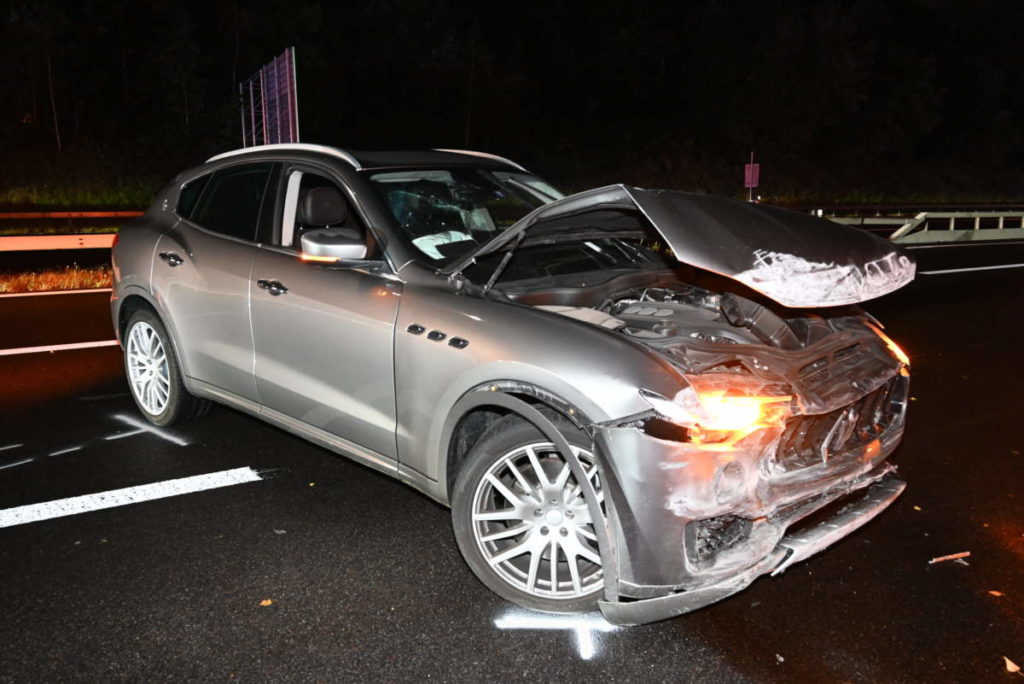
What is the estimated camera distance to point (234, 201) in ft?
17.6

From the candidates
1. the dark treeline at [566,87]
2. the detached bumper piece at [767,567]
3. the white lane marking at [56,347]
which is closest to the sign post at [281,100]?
the white lane marking at [56,347]

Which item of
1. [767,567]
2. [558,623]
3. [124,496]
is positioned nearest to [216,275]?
[124,496]

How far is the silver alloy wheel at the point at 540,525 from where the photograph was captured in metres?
3.59

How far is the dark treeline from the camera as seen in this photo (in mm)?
37094

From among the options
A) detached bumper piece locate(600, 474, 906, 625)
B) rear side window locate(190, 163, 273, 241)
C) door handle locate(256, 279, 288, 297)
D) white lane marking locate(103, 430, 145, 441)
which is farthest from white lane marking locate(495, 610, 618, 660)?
white lane marking locate(103, 430, 145, 441)

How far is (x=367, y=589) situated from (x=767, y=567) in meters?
1.66

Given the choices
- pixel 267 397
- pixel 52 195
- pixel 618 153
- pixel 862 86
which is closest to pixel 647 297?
pixel 267 397

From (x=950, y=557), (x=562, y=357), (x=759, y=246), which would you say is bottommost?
(x=950, y=557)

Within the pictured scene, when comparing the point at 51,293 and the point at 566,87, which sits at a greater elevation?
the point at 566,87

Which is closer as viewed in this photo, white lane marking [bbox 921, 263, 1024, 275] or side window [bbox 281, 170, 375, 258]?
side window [bbox 281, 170, 375, 258]

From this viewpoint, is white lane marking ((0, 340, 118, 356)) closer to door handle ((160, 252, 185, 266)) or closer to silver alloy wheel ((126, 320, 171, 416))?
silver alloy wheel ((126, 320, 171, 416))

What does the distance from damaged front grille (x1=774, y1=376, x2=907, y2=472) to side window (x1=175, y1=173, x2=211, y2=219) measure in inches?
151

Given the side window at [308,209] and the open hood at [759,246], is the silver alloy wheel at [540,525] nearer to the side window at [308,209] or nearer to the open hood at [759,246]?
the open hood at [759,246]

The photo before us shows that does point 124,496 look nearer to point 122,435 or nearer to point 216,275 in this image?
point 122,435
